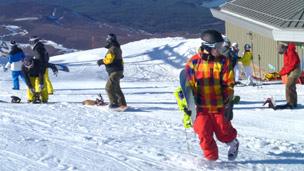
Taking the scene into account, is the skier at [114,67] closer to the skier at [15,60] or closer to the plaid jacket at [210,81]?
the plaid jacket at [210,81]

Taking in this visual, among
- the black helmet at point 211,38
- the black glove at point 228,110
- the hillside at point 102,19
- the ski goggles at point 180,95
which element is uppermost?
the black helmet at point 211,38

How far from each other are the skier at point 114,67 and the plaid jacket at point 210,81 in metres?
5.24

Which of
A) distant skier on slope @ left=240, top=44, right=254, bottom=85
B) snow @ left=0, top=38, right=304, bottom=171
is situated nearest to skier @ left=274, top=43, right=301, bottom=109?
snow @ left=0, top=38, right=304, bottom=171

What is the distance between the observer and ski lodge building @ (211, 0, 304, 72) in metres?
24.6

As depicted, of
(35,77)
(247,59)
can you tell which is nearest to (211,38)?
(35,77)

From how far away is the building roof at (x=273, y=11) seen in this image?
992 inches

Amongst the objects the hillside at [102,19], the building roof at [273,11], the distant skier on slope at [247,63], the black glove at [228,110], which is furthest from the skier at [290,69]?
the hillside at [102,19]

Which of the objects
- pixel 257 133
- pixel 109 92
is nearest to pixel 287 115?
pixel 257 133

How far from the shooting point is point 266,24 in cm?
2623

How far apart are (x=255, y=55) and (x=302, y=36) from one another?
6.68 m

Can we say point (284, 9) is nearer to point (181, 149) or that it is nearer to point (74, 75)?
point (74, 75)

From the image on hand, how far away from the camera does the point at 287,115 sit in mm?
12367

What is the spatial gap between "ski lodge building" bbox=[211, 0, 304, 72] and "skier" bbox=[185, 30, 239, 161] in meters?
17.4

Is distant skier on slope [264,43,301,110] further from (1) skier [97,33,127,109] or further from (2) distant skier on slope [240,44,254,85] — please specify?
(2) distant skier on slope [240,44,254,85]
